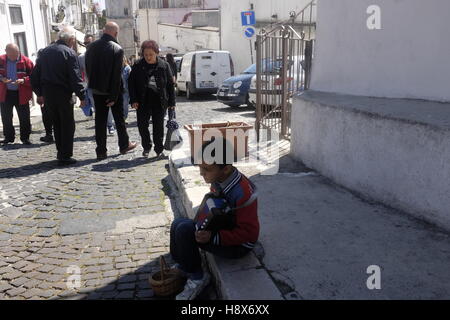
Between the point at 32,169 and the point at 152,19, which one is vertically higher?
the point at 152,19

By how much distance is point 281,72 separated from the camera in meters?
6.52

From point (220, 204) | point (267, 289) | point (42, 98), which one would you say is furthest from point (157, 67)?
point (267, 289)

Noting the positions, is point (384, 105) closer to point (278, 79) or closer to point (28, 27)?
point (278, 79)

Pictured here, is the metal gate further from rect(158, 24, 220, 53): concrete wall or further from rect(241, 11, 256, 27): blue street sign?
rect(158, 24, 220, 53): concrete wall

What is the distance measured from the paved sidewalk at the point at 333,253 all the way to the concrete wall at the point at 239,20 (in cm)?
1471

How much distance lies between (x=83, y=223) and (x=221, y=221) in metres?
2.13

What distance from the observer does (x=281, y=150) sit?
20.4 feet

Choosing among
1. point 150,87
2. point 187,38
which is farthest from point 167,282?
point 187,38

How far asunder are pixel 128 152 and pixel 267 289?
5.01m

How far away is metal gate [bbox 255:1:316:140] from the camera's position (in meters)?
6.11

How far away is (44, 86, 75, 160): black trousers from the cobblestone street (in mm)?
307

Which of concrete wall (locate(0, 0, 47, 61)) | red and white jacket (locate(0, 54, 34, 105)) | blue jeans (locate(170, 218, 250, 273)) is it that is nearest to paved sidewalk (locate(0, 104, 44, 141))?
red and white jacket (locate(0, 54, 34, 105))

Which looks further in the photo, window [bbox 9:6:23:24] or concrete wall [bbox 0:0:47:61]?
window [bbox 9:6:23:24]

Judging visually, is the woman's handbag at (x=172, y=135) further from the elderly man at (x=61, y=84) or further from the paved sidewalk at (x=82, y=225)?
the elderly man at (x=61, y=84)
